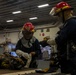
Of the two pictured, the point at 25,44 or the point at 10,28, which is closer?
the point at 25,44

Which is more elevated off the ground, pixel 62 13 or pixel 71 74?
pixel 62 13

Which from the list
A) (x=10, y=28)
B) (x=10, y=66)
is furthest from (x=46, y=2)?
(x=10, y=28)

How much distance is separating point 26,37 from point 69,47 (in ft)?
4.68

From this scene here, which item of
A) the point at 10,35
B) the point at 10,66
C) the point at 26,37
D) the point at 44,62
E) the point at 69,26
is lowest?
the point at 10,35

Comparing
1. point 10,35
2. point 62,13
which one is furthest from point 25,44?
point 10,35

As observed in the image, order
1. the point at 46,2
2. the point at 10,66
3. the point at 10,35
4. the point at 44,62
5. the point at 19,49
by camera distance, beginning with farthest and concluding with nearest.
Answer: the point at 10,35, the point at 46,2, the point at 44,62, the point at 19,49, the point at 10,66

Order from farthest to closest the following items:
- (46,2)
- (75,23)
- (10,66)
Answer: (46,2) → (10,66) → (75,23)

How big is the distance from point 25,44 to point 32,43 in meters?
0.13

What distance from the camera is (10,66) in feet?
10.3

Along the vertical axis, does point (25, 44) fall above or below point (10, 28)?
above

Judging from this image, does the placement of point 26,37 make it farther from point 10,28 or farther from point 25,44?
point 10,28

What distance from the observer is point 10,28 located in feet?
55.2

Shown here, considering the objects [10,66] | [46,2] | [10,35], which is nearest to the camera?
[10,66]

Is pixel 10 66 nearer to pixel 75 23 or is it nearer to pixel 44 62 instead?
pixel 75 23
